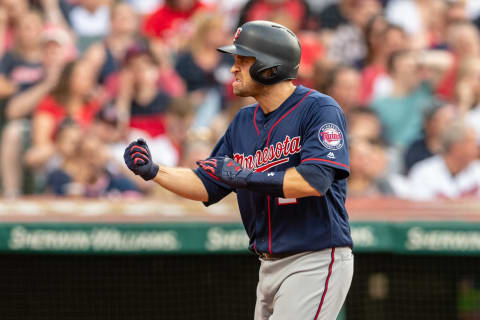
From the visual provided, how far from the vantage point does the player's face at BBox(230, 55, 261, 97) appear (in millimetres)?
2771

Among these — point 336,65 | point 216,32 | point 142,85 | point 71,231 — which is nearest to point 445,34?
point 336,65

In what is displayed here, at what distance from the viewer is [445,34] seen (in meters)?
6.38

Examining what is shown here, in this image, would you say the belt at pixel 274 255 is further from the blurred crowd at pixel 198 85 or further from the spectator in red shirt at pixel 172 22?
the spectator in red shirt at pixel 172 22

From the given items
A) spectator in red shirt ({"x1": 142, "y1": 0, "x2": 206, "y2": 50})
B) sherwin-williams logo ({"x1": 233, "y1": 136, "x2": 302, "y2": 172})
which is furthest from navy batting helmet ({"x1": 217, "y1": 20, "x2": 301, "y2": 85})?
spectator in red shirt ({"x1": 142, "y1": 0, "x2": 206, "y2": 50})

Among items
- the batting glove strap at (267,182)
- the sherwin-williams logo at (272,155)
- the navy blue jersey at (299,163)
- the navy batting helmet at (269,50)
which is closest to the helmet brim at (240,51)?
the navy batting helmet at (269,50)

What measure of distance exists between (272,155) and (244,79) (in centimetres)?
31

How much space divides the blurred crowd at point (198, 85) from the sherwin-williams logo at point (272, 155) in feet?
9.25

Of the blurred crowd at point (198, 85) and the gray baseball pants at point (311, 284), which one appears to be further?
the blurred crowd at point (198, 85)

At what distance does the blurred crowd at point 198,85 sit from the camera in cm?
566

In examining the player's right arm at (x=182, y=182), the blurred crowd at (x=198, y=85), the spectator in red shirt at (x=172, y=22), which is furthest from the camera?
the spectator in red shirt at (x=172, y=22)

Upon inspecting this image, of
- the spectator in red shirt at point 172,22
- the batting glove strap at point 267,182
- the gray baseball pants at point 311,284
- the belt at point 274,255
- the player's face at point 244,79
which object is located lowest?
the gray baseball pants at point 311,284

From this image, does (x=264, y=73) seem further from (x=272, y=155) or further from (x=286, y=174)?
(x=286, y=174)

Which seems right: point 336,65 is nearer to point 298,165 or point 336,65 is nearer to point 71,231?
point 71,231

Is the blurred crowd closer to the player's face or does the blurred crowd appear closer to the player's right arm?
the player's right arm
